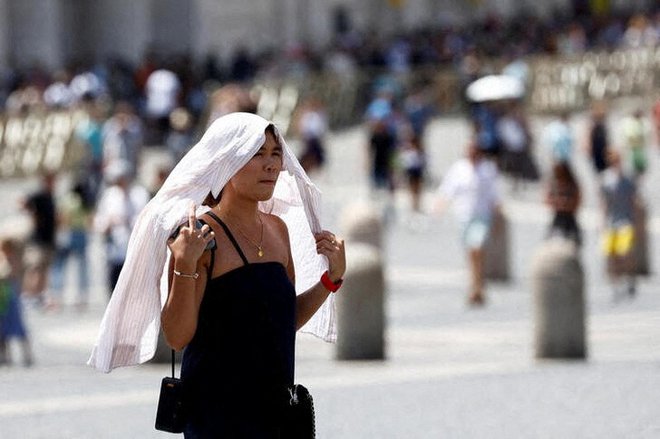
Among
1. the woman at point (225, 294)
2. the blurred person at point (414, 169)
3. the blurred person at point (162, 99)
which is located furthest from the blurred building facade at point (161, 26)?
the woman at point (225, 294)

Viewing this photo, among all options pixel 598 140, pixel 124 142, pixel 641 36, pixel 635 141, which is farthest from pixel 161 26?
pixel 635 141

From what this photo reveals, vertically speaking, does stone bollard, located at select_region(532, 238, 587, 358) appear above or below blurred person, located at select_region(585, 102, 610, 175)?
below

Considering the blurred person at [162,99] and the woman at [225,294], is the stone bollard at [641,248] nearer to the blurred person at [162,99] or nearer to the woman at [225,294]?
the blurred person at [162,99]

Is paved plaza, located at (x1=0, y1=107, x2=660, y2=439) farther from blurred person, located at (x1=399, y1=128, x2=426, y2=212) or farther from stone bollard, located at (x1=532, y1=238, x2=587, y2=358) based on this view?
blurred person, located at (x1=399, y1=128, x2=426, y2=212)

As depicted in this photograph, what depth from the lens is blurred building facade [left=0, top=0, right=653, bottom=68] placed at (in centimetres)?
5316

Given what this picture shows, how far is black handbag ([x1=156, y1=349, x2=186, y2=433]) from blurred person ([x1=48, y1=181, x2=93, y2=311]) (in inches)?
656

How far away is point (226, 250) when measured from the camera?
250 inches

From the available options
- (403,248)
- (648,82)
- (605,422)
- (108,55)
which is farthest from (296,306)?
(108,55)

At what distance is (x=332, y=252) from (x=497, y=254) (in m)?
17.9

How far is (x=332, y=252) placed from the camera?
6777mm

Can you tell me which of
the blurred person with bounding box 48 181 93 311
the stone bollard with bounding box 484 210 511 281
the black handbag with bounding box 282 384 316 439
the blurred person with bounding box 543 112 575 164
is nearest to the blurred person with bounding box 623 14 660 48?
the blurred person with bounding box 543 112 575 164

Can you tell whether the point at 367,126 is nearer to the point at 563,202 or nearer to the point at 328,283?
the point at 563,202

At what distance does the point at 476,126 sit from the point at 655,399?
23.4m

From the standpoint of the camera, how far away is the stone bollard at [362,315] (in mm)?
16781
